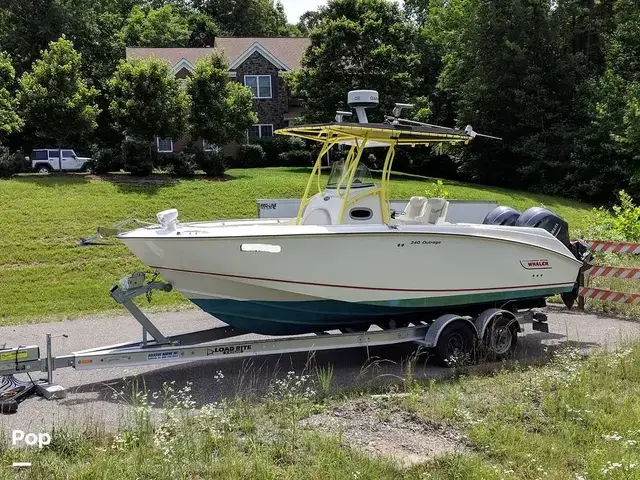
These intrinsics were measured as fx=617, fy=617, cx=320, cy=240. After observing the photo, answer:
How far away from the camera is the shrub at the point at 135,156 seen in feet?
72.8

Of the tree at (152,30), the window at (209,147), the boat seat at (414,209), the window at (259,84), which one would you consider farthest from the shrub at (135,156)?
the tree at (152,30)

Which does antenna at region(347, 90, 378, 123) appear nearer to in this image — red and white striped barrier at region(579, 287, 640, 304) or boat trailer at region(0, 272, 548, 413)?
boat trailer at region(0, 272, 548, 413)

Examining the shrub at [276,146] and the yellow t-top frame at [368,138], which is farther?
the shrub at [276,146]

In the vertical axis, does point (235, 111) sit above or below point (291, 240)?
above

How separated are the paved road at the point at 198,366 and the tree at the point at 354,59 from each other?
21586 mm

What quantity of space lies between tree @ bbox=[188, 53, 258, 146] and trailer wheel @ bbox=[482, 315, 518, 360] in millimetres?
18814

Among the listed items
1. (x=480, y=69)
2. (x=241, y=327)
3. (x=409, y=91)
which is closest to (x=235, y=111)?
(x=409, y=91)

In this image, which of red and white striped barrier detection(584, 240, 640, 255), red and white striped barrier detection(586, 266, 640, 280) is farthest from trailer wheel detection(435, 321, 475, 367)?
red and white striped barrier detection(584, 240, 640, 255)

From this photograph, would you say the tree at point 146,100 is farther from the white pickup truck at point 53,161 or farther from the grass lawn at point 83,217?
the white pickup truck at point 53,161

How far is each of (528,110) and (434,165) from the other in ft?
23.4

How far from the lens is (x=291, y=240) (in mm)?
6473

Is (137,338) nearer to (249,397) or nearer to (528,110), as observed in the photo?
(249,397)

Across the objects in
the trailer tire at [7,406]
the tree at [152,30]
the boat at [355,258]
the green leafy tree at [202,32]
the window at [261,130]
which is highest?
the green leafy tree at [202,32]

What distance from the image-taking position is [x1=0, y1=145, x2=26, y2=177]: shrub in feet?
68.4
